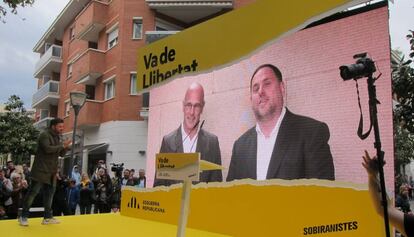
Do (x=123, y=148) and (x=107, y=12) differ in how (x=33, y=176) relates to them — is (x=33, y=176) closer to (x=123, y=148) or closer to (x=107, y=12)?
(x=123, y=148)

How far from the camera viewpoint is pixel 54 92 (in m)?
30.1

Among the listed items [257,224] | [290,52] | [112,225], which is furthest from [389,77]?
[112,225]

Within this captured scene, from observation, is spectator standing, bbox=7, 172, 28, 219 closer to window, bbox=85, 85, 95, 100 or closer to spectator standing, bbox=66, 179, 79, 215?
spectator standing, bbox=66, 179, 79, 215

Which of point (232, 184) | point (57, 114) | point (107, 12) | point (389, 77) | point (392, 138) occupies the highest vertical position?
point (107, 12)

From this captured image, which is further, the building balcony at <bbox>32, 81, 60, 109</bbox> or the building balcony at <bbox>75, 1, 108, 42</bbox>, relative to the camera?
the building balcony at <bbox>32, 81, 60, 109</bbox>

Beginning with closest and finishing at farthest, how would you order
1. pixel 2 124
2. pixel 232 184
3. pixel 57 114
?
pixel 232 184 → pixel 2 124 → pixel 57 114

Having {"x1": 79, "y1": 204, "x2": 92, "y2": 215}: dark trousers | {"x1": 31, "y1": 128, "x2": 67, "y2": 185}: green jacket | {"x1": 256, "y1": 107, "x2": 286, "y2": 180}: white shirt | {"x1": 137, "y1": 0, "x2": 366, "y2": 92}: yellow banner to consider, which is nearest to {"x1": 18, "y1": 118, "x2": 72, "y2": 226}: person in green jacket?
{"x1": 31, "y1": 128, "x2": 67, "y2": 185}: green jacket

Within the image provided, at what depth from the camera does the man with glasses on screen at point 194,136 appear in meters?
7.93

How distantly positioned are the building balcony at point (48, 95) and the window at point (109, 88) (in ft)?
28.6

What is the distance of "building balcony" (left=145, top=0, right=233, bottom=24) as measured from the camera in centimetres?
2019

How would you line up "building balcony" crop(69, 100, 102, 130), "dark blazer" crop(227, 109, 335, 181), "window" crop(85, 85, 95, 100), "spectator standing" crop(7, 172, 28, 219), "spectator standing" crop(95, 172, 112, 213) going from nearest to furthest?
1. "dark blazer" crop(227, 109, 335, 181)
2. "spectator standing" crop(7, 172, 28, 219)
3. "spectator standing" crop(95, 172, 112, 213)
4. "building balcony" crop(69, 100, 102, 130)
5. "window" crop(85, 85, 95, 100)

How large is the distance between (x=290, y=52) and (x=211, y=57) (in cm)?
121

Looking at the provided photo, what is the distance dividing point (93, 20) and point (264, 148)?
18.2m

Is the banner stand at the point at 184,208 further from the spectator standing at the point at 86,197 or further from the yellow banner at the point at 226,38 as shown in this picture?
the spectator standing at the point at 86,197
